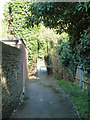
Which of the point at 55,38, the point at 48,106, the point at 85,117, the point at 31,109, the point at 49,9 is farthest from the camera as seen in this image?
the point at 55,38

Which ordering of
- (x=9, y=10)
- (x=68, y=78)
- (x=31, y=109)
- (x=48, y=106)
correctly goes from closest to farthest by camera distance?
(x=31, y=109) < (x=48, y=106) < (x=68, y=78) < (x=9, y=10)

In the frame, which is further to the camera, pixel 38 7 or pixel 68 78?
pixel 68 78

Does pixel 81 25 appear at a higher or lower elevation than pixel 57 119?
higher

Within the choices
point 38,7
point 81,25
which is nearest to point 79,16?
point 81,25

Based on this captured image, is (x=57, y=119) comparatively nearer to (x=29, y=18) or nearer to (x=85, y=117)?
(x=85, y=117)

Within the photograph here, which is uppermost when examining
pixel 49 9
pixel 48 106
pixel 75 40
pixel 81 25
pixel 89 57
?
pixel 49 9

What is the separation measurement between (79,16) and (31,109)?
142 inches

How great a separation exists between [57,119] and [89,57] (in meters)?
2.05

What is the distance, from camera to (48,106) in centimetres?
522

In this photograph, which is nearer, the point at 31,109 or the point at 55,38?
the point at 31,109

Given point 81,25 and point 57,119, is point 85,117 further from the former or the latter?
point 81,25

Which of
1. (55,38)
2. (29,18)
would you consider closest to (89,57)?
(29,18)

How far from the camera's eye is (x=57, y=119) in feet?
13.1

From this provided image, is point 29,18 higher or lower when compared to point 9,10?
lower
